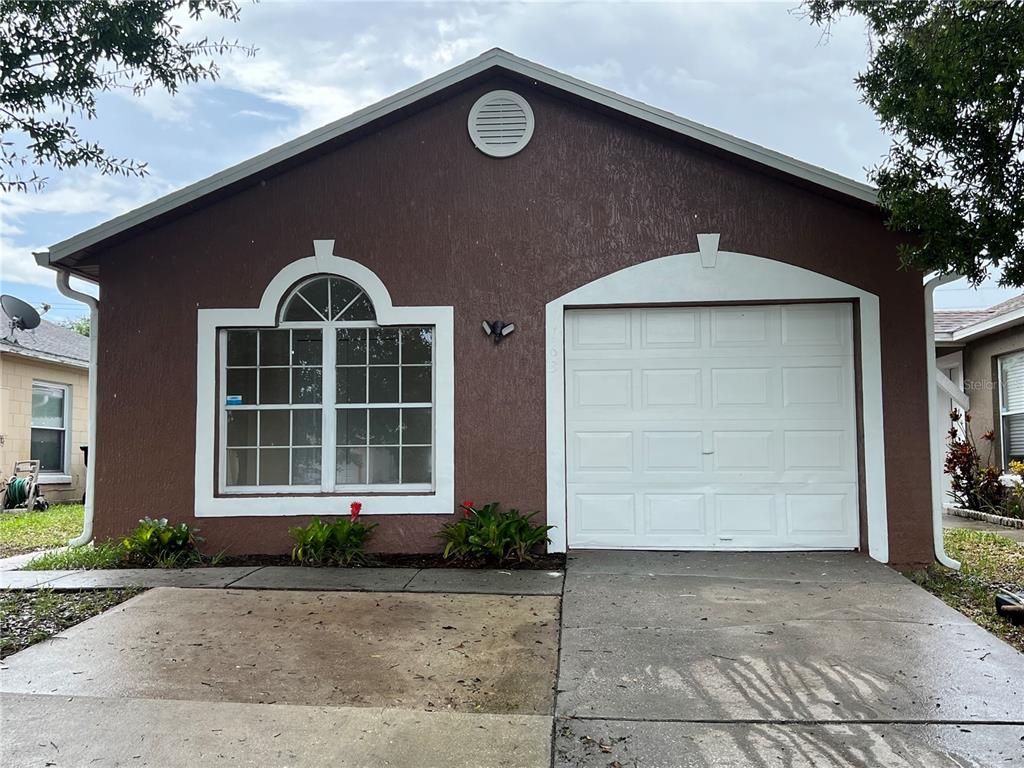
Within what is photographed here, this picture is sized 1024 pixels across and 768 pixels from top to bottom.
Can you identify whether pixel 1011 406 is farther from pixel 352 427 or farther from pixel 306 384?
pixel 306 384

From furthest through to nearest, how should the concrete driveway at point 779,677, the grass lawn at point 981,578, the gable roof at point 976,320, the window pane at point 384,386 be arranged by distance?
the gable roof at point 976,320 → the window pane at point 384,386 → the grass lawn at point 981,578 → the concrete driveway at point 779,677

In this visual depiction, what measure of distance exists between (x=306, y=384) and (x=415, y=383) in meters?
1.13

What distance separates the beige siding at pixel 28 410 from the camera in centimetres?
1225

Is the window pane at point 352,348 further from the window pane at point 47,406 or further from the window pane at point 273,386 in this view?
the window pane at point 47,406

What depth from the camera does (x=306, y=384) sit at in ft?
A: 24.0

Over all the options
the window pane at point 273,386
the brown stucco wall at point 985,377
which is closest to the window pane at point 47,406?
the window pane at point 273,386

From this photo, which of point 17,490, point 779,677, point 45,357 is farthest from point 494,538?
point 45,357

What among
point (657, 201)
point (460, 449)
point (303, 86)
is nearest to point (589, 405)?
Answer: point (460, 449)

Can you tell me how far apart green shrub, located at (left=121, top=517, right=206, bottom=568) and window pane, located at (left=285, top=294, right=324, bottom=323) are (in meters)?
2.30

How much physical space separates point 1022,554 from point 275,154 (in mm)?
8536

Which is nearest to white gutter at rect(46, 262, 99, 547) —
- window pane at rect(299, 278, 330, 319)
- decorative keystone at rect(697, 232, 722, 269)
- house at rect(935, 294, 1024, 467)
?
window pane at rect(299, 278, 330, 319)

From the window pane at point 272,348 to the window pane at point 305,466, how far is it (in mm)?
934

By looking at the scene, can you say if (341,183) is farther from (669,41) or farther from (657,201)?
(669,41)

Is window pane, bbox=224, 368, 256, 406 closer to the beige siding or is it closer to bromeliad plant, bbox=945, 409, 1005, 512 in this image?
the beige siding
